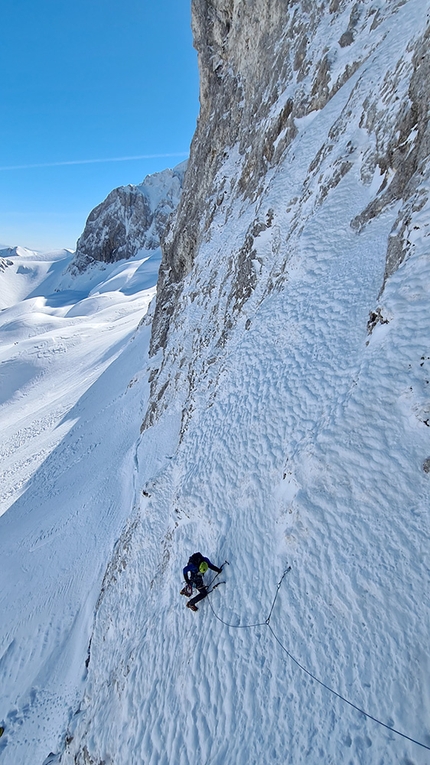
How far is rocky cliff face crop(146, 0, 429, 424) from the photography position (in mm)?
7762

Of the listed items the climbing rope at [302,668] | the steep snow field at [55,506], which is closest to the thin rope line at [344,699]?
the climbing rope at [302,668]

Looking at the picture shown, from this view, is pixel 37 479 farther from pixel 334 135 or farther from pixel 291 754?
pixel 334 135

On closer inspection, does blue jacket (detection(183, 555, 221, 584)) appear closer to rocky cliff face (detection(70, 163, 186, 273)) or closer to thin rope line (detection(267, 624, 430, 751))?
thin rope line (detection(267, 624, 430, 751))

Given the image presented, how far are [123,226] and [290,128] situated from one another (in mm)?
110877

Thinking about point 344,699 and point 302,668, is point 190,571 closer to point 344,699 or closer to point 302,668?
point 302,668

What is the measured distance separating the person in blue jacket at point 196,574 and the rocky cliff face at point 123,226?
114093mm

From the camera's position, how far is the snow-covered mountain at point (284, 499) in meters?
4.21

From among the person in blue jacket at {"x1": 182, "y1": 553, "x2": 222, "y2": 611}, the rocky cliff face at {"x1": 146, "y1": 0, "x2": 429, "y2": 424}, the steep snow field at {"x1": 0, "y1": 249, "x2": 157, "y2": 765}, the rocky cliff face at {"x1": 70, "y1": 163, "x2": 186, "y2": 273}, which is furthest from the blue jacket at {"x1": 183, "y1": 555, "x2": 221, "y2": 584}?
the rocky cliff face at {"x1": 70, "y1": 163, "x2": 186, "y2": 273}

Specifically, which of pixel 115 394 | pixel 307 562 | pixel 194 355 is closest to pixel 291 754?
pixel 307 562

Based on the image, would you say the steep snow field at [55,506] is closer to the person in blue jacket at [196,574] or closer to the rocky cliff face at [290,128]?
the rocky cliff face at [290,128]

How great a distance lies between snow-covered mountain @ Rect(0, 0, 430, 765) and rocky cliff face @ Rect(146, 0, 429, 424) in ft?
0.34

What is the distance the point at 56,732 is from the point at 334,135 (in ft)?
62.0

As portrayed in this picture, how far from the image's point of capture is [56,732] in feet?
27.3

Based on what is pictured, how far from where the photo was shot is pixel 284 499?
5871 mm
